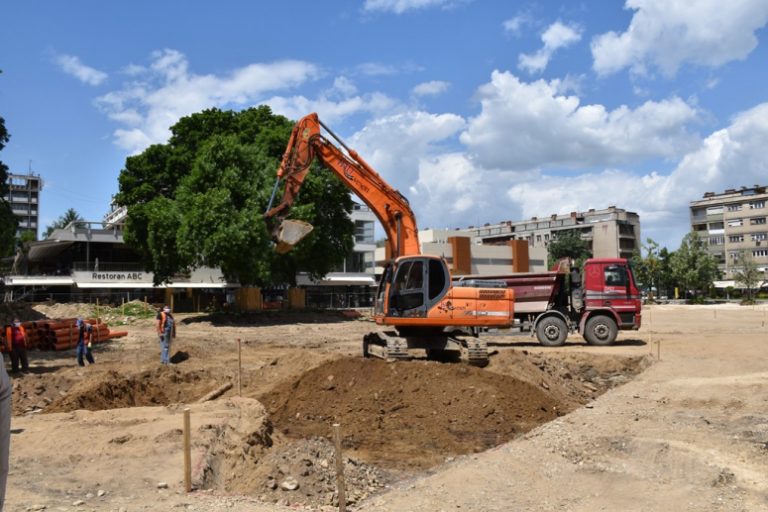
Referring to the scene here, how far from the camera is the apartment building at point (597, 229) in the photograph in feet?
351

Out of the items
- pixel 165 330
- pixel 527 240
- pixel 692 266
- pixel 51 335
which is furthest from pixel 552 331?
pixel 692 266

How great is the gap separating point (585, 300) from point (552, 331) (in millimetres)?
1575

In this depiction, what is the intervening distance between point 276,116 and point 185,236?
43.7ft

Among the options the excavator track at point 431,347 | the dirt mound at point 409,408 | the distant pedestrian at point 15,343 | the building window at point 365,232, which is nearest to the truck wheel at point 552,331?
the excavator track at point 431,347

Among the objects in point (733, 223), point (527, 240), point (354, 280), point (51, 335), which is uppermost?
point (733, 223)

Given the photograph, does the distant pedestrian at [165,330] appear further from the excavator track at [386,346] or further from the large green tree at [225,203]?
the large green tree at [225,203]

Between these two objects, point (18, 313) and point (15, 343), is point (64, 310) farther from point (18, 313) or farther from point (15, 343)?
point (15, 343)

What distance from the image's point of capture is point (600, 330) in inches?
912

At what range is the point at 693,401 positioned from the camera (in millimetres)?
13156

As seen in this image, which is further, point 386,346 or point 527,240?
point 527,240

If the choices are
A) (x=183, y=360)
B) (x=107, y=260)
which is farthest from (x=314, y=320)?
(x=107, y=260)

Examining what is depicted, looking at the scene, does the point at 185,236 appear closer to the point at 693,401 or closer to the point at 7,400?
the point at 693,401

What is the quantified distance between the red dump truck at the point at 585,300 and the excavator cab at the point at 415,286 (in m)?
7.22

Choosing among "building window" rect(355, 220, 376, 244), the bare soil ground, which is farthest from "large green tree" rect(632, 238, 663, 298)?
the bare soil ground
